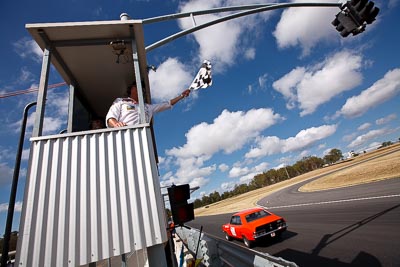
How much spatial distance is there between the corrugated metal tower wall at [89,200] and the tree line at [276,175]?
15863cm

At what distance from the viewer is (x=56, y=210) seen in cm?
250

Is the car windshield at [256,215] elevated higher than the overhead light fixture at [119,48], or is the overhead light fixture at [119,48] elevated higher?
the overhead light fixture at [119,48]

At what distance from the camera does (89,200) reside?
2.58m

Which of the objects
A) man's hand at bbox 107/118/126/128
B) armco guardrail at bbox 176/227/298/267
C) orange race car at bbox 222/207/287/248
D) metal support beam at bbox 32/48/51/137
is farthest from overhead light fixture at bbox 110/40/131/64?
orange race car at bbox 222/207/287/248

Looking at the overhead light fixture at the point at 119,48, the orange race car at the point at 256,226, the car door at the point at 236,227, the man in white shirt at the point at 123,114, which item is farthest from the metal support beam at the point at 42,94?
the car door at the point at 236,227

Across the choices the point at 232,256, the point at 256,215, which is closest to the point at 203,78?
the point at 232,256

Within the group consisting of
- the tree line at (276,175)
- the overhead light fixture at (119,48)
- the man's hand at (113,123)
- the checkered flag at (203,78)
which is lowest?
the man's hand at (113,123)

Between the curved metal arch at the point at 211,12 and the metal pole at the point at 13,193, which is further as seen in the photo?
the curved metal arch at the point at 211,12

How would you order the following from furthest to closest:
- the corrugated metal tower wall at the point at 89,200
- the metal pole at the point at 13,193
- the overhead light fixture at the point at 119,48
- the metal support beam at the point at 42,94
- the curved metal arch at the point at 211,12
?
the curved metal arch at the point at 211,12 → the overhead light fixture at the point at 119,48 → the metal support beam at the point at 42,94 → the metal pole at the point at 13,193 → the corrugated metal tower wall at the point at 89,200

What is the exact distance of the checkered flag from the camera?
13.8 feet

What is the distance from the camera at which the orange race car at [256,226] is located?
11273 millimetres

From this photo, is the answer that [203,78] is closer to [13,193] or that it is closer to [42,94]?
[42,94]

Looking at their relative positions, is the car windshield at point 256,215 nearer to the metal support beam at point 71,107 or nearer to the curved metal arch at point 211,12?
the curved metal arch at point 211,12

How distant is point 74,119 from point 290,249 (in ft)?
30.4
